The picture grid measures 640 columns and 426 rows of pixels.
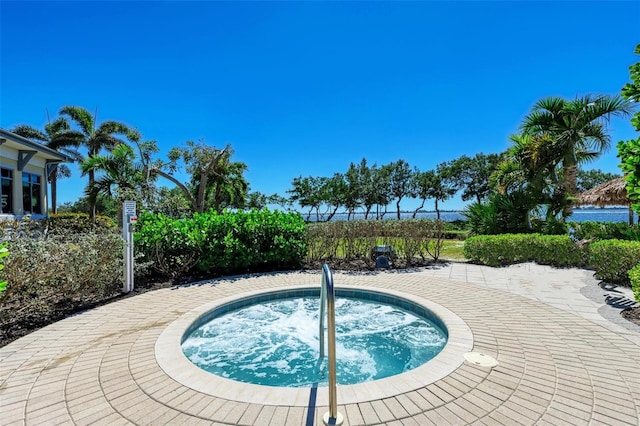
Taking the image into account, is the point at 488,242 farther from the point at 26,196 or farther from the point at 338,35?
the point at 26,196

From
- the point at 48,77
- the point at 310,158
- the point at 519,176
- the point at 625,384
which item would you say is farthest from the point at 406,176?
the point at 625,384

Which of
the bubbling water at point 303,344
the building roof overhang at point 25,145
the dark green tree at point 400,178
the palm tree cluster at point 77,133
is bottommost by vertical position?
the bubbling water at point 303,344

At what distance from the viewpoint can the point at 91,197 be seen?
10.2 meters

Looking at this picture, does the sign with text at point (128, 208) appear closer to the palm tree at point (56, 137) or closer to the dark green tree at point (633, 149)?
the dark green tree at point (633, 149)

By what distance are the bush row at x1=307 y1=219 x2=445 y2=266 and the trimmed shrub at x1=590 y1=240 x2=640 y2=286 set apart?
12.2 feet

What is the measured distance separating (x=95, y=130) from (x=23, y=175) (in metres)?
11.8

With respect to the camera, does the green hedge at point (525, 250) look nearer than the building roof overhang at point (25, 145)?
Yes

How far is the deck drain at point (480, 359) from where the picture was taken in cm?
298

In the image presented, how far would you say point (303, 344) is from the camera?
172 inches

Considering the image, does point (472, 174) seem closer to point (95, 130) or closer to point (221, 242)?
point (221, 242)

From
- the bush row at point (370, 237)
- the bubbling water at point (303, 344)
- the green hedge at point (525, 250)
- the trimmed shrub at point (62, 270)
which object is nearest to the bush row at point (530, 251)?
the green hedge at point (525, 250)

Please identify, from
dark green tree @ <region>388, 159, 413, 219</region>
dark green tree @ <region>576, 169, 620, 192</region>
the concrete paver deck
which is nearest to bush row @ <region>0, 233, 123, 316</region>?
the concrete paver deck

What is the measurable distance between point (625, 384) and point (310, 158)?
35.5 meters

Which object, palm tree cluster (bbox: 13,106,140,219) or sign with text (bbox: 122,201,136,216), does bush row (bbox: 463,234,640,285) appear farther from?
palm tree cluster (bbox: 13,106,140,219)
